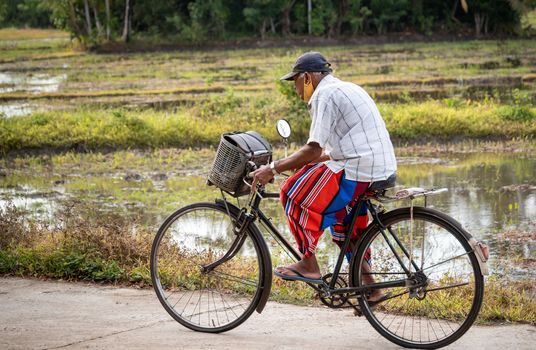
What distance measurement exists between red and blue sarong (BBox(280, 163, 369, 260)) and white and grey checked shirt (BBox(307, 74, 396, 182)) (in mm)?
64

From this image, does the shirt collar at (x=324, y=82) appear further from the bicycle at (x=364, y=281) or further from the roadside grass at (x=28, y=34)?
the roadside grass at (x=28, y=34)

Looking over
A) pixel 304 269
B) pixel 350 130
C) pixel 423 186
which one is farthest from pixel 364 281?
pixel 423 186

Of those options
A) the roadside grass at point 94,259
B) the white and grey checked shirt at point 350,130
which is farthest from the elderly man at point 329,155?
the roadside grass at point 94,259

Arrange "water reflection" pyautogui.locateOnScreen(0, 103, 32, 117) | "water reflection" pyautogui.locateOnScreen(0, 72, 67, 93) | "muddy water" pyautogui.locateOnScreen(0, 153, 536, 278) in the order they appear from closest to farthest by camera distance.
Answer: "muddy water" pyautogui.locateOnScreen(0, 153, 536, 278) → "water reflection" pyautogui.locateOnScreen(0, 103, 32, 117) → "water reflection" pyautogui.locateOnScreen(0, 72, 67, 93)

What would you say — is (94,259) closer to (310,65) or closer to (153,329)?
(153,329)

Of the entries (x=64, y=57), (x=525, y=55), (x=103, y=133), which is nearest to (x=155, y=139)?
(x=103, y=133)

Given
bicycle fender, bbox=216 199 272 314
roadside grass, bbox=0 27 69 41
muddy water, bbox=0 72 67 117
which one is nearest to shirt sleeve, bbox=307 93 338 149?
bicycle fender, bbox=216 199 272 314

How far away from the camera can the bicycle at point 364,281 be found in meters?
4.34

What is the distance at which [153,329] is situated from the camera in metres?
4.86

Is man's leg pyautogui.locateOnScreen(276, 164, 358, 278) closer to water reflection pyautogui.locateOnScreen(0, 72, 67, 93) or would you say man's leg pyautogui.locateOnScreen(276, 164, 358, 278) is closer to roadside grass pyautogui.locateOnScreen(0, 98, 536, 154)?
roadside grass pyautogui.locateOnScreen(0, 98, 536, 154)

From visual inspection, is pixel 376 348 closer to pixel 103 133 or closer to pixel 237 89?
pixel 103 133

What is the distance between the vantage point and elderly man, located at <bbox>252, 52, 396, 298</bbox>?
173 inches

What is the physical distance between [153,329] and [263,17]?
38569mm

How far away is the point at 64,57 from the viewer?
37219mm
